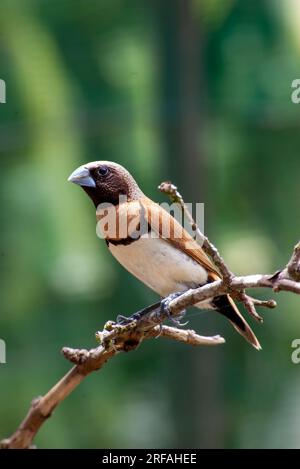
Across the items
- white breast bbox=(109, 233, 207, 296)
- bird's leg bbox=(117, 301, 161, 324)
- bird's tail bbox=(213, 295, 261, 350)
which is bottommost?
bird's tail bbox=(213, 295, 261, 350)

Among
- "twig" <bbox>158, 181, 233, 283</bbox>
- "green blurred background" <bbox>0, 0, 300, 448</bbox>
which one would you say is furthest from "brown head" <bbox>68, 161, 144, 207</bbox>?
"green blurred background" <bbox>0, 0, 300, 448</bbox>

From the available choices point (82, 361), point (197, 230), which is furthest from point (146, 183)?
point (197, 230)

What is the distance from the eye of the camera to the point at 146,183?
A: 5.97 metres

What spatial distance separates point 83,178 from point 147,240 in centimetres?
25

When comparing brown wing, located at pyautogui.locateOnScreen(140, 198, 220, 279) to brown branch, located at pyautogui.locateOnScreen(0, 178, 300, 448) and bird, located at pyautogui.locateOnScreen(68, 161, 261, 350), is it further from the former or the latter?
brown branch, located at pyautogui.locateOnScreen(0, 178, 300, 448)

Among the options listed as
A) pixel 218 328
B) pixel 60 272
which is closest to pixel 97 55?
pixel 60 272

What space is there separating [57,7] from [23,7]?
0.27m

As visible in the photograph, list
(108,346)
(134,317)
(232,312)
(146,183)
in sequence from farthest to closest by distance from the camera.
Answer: (146,183), (232,312), (134,317), (108,346)

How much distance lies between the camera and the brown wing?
2916 millimetres

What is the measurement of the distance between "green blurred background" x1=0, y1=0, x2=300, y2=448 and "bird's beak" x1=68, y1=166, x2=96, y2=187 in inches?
106

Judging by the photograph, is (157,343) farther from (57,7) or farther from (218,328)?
(57,7)

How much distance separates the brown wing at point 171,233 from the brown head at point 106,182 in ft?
0.24

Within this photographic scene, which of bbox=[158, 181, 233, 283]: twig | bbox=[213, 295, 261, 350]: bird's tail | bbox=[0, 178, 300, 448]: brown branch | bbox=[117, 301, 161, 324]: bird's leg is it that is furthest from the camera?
bbox=[213, 295, 261, 350]: bird's tail

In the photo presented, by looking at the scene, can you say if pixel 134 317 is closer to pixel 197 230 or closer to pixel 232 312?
pixel 232 312
